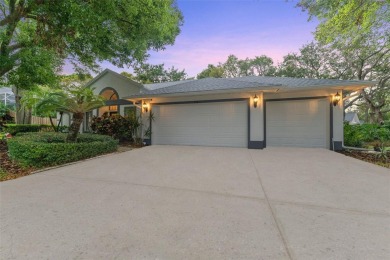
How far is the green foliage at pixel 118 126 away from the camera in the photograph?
10.2 m

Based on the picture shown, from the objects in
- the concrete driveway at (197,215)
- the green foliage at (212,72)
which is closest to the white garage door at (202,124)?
the concrete driveway at (197,215)

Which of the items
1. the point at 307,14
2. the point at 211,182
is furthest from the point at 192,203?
the point at 307,14

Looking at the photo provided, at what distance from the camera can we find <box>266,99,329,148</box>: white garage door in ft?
27.8

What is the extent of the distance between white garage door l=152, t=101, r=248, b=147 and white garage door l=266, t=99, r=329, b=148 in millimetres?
1591

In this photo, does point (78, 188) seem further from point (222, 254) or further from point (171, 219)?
point (222, 254)

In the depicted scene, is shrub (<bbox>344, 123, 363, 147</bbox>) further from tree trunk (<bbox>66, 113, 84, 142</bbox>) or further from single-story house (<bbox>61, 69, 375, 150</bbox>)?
tree trunk (<bbox>66, 113, 84, 142</bbox>)

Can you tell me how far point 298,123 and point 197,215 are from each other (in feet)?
26.5

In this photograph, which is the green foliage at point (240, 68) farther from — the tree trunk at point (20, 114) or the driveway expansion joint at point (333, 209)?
the driveway expansion joint at point (333, 209)

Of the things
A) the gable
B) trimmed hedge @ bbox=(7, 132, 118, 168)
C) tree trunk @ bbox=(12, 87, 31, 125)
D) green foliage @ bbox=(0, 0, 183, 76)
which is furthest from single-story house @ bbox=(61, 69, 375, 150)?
tree trunk @ bbox=(12, 87, 31, 125)

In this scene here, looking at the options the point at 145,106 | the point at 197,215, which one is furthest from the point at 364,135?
the point at 145,106

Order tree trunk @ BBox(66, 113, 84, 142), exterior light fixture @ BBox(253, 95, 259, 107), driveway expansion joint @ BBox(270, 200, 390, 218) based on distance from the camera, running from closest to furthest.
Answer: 1. driveway expansion joint @ BBox(270, 200, 390, 218)
2. tree trunk @ BBox(66, 113, 84, 142)
3. exterior light fixture @ BBox(253, 95, 259, 107)

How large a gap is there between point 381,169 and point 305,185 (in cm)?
304

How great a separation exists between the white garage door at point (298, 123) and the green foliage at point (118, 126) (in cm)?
724

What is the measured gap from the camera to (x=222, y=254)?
70.0 inches
